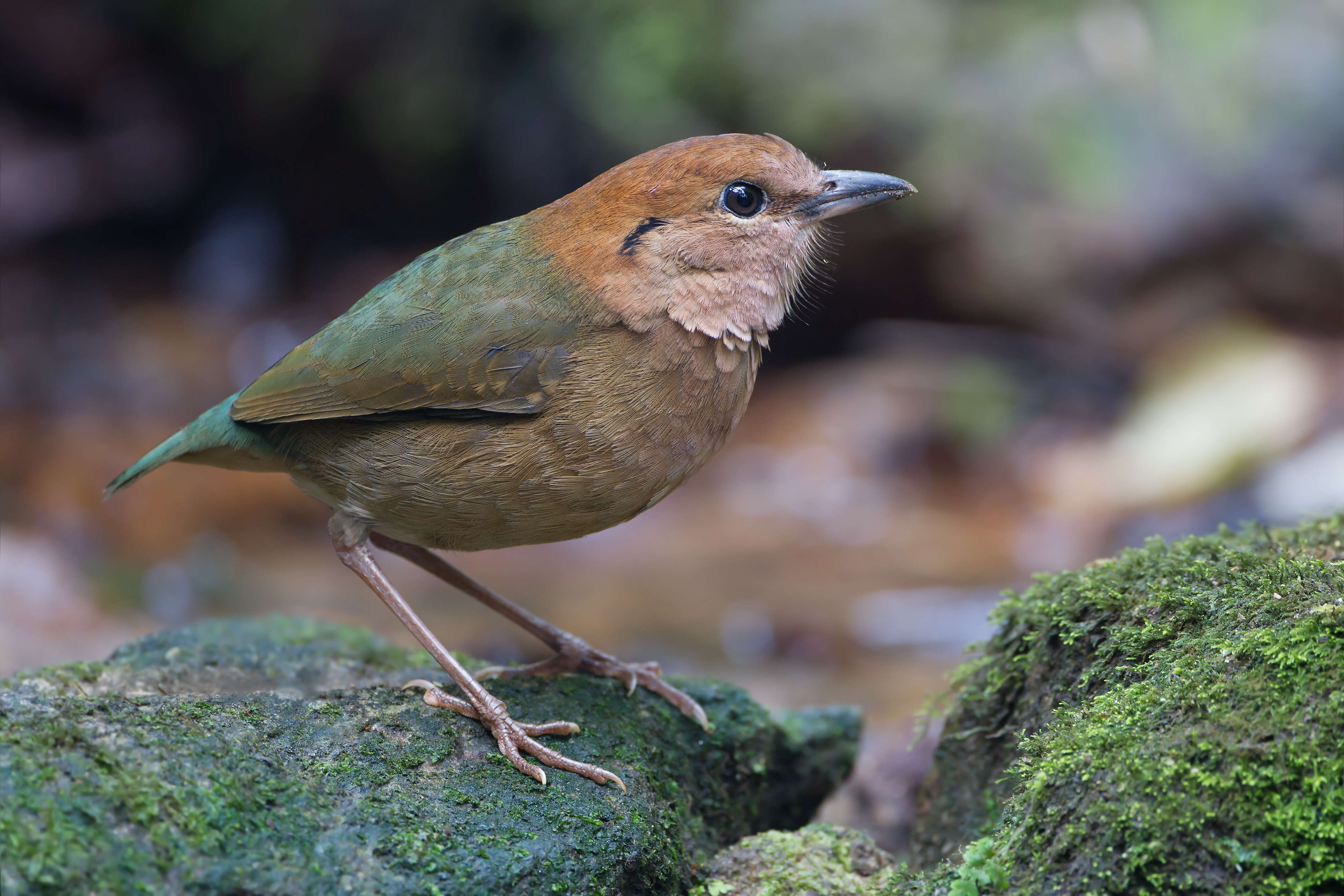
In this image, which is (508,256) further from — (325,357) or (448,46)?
(448,46)

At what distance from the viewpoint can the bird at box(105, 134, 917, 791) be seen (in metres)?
3.72

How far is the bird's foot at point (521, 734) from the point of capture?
3.41m

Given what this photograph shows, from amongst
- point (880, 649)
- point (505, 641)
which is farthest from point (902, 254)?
point (505, 641)

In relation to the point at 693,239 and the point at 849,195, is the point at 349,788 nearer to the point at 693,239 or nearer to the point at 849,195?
the point at 693,239

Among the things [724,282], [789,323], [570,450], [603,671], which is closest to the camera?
[570,450]

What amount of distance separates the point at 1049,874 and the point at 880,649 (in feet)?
19.4

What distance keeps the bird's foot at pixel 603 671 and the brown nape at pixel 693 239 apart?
131cm

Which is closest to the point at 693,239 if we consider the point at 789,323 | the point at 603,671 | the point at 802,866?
the point at 603,671

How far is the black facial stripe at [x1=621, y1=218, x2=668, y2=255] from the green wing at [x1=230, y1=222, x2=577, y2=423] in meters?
0.33

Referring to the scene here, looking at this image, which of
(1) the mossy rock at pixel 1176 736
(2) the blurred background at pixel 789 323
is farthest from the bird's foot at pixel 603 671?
(2) the blurred background at pixel 789 323

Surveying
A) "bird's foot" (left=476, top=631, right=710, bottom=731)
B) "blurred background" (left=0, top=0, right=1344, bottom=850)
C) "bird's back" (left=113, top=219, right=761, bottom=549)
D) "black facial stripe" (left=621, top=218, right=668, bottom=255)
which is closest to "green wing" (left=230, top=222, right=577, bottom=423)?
"bird's back" (left=113, top=219, right=761, bottom=549)

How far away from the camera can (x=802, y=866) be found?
3.51 m

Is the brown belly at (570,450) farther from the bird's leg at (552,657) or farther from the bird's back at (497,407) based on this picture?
the bird's leg at (552,657)

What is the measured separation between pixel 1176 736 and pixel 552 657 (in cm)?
245
